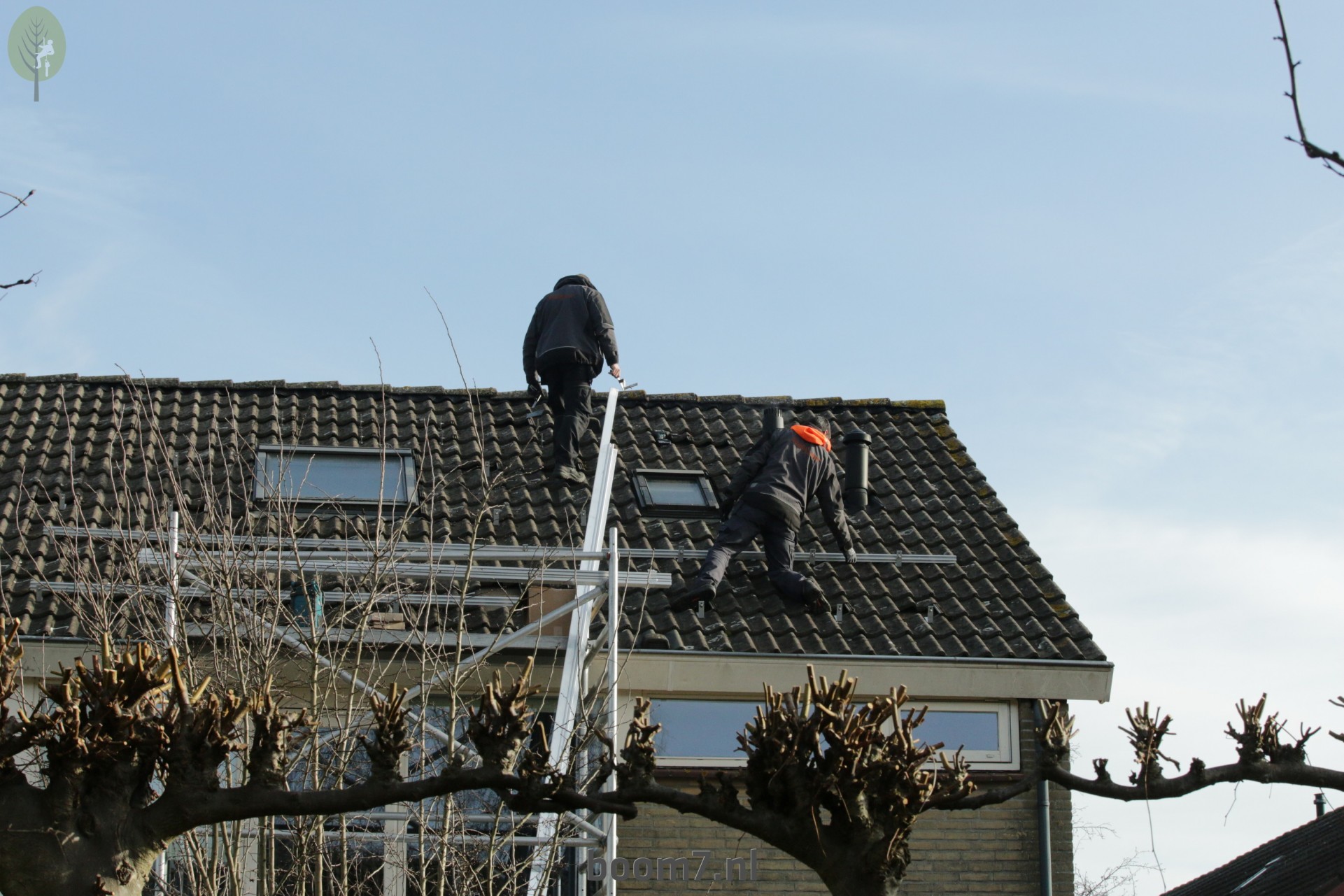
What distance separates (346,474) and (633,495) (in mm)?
2374

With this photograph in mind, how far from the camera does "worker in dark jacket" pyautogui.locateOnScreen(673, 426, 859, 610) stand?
11711mm

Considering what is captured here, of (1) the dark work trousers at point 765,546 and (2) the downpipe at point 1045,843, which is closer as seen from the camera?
(2) the downpipe at point 1045,843

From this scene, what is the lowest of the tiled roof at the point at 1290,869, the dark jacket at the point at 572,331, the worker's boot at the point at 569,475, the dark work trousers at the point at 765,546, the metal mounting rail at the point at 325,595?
the tiled roof at the point at 1290,869

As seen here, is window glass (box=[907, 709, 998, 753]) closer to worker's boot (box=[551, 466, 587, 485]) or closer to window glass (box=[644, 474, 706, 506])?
window glass (box=[644, 474, 706, 506])

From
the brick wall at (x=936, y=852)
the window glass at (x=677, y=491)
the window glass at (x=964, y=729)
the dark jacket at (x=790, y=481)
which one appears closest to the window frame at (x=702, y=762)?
the brick wall at (x=936, y=852)

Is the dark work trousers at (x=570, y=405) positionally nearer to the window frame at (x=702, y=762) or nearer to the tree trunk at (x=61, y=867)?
the window frame at (x=702, y=762)

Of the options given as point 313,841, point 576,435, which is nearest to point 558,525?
point 576,435

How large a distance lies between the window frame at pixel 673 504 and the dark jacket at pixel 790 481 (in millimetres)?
789

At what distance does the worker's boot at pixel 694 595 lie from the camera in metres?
11.5

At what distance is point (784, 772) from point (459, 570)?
5.64 m

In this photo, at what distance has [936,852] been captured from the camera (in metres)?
10.8

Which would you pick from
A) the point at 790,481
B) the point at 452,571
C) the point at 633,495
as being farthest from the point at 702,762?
the point at 633,495

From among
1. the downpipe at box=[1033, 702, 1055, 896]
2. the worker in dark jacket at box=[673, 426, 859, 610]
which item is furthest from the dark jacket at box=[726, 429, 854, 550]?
the downpipe at box=[1033, 702, 1055, 896]

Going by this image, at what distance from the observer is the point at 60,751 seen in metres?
5.14
